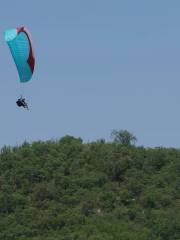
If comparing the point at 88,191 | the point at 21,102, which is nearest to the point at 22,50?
the point at 21,102

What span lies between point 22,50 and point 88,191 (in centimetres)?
3035

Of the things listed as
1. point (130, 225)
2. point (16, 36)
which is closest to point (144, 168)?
point (130, 225)

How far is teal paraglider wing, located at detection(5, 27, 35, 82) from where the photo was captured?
60375 mm

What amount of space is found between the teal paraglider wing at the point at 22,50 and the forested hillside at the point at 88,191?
20854mm

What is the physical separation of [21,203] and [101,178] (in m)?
5.80

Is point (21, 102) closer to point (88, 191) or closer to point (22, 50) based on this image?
point (22, 50)

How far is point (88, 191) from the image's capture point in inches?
3533

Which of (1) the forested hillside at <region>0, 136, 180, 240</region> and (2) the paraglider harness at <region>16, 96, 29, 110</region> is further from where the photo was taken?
(1) the forested hillside at <region>0, 136, 180, 240</region>

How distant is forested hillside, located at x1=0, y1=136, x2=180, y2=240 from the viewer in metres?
83.6

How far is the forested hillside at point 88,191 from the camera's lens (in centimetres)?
8362

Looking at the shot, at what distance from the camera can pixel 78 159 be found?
3679 inches

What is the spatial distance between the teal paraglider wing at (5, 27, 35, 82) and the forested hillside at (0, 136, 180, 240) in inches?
821

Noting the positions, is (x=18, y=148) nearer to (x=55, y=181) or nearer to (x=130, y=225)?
(x=55, y=181)

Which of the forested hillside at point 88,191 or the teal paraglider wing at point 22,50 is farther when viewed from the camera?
the forested hillside at point 88,191
